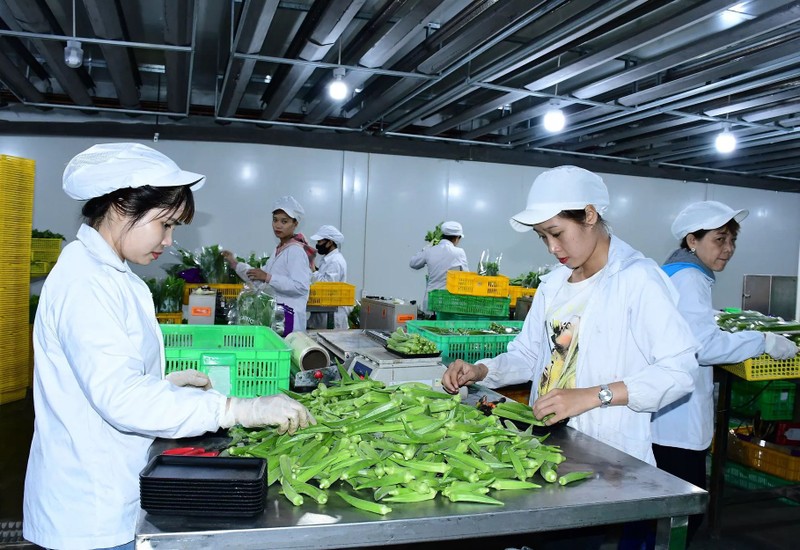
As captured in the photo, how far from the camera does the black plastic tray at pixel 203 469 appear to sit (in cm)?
142

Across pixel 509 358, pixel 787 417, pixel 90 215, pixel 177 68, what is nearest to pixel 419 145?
pixel 177 68

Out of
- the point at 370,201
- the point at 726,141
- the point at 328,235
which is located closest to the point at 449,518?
the point at 328,235

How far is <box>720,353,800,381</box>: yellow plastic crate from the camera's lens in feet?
12.3

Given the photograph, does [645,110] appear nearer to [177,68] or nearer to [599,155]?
[599,155]

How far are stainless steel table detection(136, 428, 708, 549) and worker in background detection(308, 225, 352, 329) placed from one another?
5790mm

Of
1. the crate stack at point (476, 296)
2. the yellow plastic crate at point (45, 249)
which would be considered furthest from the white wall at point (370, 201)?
the crate stack at point (476, 296)

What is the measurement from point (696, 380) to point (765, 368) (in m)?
1.02

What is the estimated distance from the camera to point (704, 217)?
3186mm

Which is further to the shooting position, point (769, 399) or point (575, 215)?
point (769, 399)

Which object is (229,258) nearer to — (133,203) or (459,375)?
(459,375)

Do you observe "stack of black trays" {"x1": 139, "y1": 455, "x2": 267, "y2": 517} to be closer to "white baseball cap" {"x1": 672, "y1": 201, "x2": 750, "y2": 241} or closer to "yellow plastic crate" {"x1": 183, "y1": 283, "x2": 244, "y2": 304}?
"white baseball cap" {"x1": 672, "y1": 201, "x2": 750, "y2": 241}

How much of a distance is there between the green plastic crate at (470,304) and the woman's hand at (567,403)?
147 inches

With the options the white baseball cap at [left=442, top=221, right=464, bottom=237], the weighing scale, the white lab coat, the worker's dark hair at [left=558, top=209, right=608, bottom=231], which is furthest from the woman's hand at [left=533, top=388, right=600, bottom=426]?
the white baseball cap at [left=442, top=221, right=464, bottom=237]

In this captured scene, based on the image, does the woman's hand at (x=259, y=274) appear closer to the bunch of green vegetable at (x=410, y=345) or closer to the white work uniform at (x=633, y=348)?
the bunch of green vegetable at (x=410, y=345)
